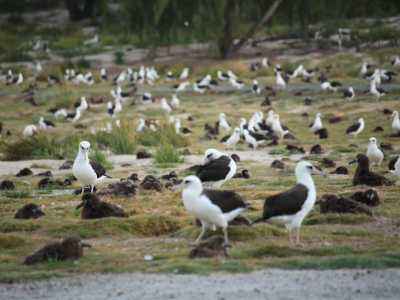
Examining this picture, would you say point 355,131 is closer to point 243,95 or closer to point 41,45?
point 243,95

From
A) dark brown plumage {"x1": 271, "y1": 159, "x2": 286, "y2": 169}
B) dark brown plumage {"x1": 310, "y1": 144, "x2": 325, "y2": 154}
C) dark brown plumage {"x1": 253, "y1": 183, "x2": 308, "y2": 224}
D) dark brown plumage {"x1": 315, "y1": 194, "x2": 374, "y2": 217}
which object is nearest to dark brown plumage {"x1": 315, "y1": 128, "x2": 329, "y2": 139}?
dark brown plumage {"x1": 310, "y1": 144, "x2": 325, "y2": 154}

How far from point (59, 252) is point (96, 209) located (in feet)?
6.93

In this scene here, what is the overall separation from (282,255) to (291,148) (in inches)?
528

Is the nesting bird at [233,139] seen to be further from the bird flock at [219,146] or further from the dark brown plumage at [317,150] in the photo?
the dark brown plumage at [317,150]

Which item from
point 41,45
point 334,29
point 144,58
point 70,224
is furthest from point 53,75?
point 70,224

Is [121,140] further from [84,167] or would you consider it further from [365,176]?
[365,176]

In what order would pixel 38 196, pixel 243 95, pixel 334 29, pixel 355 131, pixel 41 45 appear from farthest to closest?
pixel 41 45, pixel 334 29, pixel 243 95, pixel 355 131, pixel 38 196

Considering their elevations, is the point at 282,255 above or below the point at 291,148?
above

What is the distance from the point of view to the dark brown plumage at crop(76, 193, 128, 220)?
10.8m

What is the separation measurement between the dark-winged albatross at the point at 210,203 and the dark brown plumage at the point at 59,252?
140cm

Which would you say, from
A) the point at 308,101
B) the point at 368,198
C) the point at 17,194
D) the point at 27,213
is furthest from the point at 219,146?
the point at 27,213

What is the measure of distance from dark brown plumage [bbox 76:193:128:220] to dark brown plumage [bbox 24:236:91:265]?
79.4 inches

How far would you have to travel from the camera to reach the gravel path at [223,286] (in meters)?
7.29

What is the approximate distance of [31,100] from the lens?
125 feet
